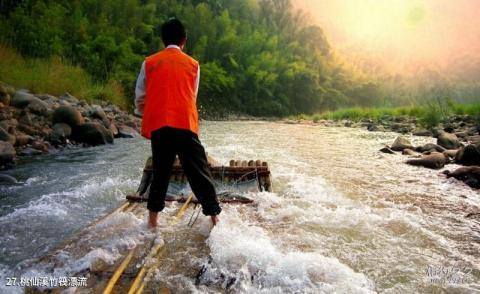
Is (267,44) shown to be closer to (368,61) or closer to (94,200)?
(368,61)

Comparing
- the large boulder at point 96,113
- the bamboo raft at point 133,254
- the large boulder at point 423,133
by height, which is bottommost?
the large boulder at point 423,133

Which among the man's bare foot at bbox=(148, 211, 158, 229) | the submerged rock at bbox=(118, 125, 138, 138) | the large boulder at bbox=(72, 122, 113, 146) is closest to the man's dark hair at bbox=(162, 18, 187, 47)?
the man's bare foot at bbox=(148, 211, 158, 229)

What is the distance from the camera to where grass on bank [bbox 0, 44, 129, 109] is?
973 centimetres

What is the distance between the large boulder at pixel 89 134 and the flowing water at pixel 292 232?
2289 mm

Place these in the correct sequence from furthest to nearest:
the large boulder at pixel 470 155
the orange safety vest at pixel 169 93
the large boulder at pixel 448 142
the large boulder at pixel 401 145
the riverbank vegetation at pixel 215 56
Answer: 1. the riverbank vegetation at pixel 215 56
2. the large boulder at pixel 401 145
3. the large boulder at pixel 448 142
4. the large boulder at pixel 470 155
5. the orange safety vest at pixel 169 93

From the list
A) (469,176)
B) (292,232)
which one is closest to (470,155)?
(469,176)

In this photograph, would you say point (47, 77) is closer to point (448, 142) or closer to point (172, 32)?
point (172, 32)

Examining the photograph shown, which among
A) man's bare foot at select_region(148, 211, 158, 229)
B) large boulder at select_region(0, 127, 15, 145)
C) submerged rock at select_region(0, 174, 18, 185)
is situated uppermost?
large boulder at select_region(0, 127, 15, 145)

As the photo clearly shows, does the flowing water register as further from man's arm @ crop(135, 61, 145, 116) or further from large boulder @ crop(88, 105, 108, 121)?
large boulder @ crop(88, 105, 108, 121)

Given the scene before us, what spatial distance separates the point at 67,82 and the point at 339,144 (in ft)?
27.6

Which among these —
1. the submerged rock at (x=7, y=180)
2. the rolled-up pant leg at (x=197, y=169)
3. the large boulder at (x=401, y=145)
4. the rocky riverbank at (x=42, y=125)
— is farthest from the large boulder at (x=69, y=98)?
the large boulder at (x=401, y=145)

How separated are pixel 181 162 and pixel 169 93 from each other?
57 centimetres

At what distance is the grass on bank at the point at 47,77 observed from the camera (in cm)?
973

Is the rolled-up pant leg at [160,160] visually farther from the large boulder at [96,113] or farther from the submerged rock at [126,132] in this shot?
the submerged rock at [126,132]
